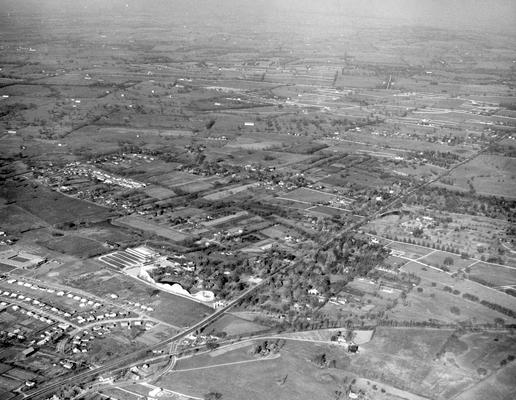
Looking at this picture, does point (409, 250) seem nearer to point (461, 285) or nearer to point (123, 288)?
point (461, 285)

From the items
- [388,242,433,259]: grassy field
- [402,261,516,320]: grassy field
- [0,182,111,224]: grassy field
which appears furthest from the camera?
[0,182,111,224]: grassy field

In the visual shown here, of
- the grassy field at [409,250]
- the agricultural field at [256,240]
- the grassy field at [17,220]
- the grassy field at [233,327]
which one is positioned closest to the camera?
the agricultural field at [256,240]

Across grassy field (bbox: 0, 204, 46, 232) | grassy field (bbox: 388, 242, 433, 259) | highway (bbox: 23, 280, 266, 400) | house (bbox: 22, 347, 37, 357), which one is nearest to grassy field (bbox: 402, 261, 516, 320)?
grassy field (bbox: 388, 242, 433, 259)

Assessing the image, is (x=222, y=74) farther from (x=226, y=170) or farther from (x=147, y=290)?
(x=147, y=290)

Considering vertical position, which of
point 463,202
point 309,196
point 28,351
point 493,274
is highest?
point 309,196

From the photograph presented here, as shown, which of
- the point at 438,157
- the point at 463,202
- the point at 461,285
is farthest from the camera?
the point at 438,157

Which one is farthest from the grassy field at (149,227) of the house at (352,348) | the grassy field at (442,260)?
the house at (352,348)

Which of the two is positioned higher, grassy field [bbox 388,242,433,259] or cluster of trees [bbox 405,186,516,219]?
cluster of trees [bbox 405,186,516,219]

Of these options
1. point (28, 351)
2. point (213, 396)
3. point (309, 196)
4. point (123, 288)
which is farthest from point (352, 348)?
point (309, 196)

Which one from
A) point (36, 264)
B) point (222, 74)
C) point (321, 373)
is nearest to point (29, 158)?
point (36, 264)

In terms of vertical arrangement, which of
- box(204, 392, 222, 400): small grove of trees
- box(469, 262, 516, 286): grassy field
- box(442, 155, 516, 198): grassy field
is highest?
box(442, 155, 516, 198): grassy field

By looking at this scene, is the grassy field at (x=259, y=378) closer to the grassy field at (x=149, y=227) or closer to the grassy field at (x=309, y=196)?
the grassy field at (x=149, y=227)

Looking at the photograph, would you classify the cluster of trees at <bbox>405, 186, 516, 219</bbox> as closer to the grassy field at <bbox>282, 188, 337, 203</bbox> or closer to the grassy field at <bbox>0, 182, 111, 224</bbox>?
the grassy field at <bbox>282, 188, 337, 203</bbox>
